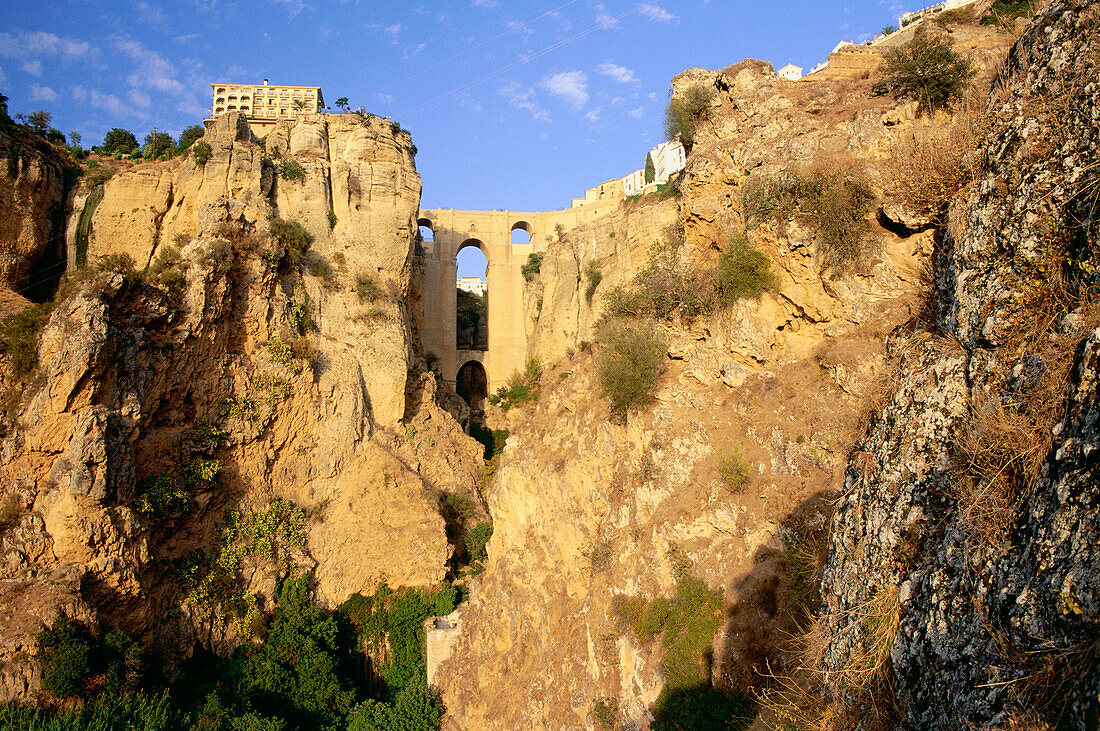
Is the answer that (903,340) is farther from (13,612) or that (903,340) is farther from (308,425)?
(308,425)

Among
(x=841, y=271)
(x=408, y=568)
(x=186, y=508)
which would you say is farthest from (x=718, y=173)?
(x=186, y=508)

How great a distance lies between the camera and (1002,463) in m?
3.83

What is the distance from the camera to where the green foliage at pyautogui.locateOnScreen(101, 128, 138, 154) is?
24641mm

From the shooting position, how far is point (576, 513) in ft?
51.4

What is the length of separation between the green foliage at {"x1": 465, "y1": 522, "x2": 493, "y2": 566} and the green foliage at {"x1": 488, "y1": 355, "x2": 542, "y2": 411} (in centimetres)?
887

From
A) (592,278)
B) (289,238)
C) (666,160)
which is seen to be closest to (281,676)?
(289,238)

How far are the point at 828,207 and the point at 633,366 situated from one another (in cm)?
489

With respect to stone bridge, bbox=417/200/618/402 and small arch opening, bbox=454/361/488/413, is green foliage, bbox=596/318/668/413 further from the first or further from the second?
small arch opening, bbox=454/361/488/413

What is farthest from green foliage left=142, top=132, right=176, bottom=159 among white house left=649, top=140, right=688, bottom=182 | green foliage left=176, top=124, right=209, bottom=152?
white house left=649, top=140, right=688, bottom=182

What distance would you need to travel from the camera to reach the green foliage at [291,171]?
2292 cm

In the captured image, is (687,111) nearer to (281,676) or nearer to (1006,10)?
(1006,10)

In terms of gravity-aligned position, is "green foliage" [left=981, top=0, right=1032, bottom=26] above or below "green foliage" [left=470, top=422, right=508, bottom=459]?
above

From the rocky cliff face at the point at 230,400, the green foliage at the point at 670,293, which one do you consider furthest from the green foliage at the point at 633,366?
the rocky cliff face at the point at 230,400

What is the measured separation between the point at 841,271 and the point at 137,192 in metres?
22.4
